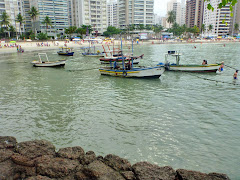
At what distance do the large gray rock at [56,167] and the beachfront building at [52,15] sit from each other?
135 m

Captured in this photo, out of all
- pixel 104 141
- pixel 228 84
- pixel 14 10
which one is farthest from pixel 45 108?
pixel 14 10

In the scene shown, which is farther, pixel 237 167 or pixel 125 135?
pixel 125 135

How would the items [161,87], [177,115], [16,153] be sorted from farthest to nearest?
[161,87] → [177,115] → [16,153]

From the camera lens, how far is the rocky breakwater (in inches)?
269

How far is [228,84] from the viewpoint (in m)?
23.9

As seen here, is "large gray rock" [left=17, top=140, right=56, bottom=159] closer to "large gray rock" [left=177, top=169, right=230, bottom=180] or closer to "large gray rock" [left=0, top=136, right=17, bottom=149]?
"large gray rock" [left=0, top=136, right=17, bottom=149]

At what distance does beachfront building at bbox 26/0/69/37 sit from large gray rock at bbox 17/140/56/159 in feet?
436

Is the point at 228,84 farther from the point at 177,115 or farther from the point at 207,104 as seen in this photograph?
the point at 177,115

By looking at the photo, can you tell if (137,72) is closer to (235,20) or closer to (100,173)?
(100,173)

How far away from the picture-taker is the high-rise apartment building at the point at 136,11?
162 metres

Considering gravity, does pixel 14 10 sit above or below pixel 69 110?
above

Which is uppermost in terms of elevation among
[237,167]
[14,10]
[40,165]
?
[14,10]

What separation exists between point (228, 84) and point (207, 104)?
8.89m

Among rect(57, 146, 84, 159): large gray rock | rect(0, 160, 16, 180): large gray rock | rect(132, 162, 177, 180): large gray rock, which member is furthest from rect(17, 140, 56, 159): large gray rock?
rect(132, 162, 177, 180): large gray rock
